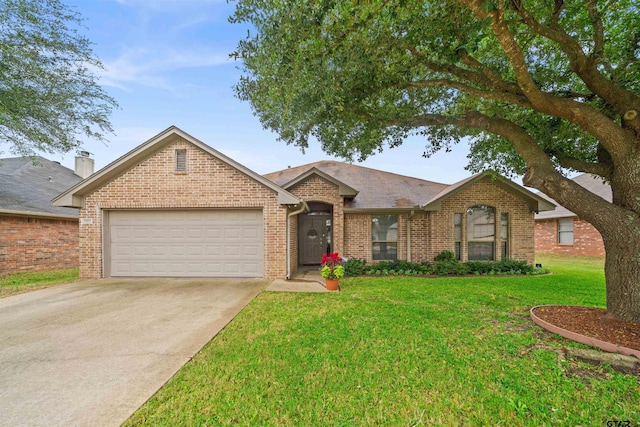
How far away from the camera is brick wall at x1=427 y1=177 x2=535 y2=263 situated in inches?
417

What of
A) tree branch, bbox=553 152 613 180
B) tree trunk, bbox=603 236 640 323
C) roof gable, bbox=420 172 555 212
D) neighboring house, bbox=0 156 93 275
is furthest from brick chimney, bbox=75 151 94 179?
tree trunk, bbox=603 236 640 323

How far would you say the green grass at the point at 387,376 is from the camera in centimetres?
244

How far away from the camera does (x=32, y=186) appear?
11.8 meters

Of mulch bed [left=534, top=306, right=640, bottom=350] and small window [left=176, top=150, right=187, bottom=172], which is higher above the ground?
small window [left=176, top=150, right=187, bottom=172]


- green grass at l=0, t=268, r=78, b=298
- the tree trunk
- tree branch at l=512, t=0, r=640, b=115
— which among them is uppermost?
tree branch at l=512, t=0, r=640, b=115

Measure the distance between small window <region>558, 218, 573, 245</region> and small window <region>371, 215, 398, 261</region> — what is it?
12.6 metres

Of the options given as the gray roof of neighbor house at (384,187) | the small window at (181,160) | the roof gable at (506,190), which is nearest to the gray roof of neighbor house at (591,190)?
the roof gable at (506,190)

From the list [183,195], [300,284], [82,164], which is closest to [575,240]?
[300,284]

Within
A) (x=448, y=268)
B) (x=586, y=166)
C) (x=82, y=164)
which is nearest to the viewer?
(x=586, y=166)

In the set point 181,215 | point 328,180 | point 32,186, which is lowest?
point 181,215

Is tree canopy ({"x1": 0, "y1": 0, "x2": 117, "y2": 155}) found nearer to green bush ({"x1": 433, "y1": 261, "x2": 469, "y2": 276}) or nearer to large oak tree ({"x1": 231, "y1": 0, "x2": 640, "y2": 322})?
large oak tree ({"x1": 231, "y1": 0, "x2": 640, "y2": 322})

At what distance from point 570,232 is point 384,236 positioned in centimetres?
1318

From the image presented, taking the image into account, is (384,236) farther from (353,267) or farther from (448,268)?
(448,268)

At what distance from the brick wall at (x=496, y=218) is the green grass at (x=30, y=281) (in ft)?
43.0
